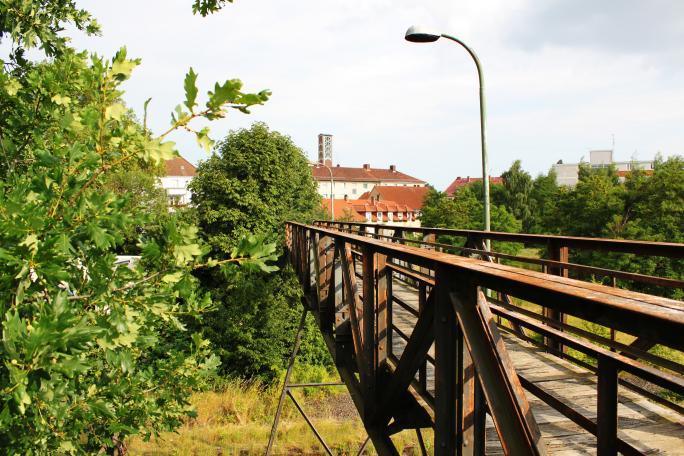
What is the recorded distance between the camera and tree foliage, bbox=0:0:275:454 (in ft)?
6.52

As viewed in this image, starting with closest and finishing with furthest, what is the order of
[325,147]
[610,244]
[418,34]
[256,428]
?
[610,244] < [418,34] < [256,428] < [325,147]

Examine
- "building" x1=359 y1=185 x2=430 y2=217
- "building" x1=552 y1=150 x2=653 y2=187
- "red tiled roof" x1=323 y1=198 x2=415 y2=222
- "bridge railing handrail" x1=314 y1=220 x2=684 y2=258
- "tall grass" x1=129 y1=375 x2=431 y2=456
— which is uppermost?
"building" x1=552 y1=150 x2=653 y2=187

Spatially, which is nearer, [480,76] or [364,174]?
[480,76]

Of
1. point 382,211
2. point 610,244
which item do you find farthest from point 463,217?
point 610,244

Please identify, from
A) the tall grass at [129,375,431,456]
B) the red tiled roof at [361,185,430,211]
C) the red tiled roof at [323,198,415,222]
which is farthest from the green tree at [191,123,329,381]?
the red tiled roof at [361,185,430,211]

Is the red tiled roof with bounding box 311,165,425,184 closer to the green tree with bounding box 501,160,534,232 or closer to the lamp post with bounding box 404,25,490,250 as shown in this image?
the green tree with bounding box 501,160,534,232

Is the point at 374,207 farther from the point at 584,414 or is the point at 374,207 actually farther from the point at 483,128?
the point at 584,414

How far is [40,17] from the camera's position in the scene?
459 cm

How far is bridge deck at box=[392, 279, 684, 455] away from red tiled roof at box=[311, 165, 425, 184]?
89.0 metres

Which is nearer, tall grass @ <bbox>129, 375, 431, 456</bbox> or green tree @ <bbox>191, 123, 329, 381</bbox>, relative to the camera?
tall grass @ <bbox>129, 375, 431, 456</bbox>

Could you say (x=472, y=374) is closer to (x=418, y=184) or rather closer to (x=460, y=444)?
(x=460, y=444)

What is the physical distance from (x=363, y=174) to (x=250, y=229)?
3317 inches

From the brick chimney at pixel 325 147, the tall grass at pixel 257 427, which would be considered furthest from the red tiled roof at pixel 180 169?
the tall grass at pixel 257 427

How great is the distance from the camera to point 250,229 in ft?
59.2
